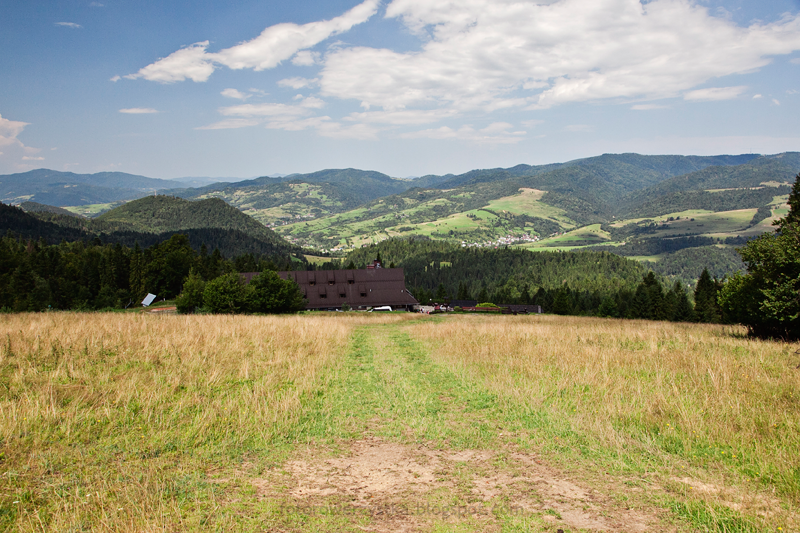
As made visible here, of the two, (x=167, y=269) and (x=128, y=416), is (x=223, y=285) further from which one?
(x=167, y=269)

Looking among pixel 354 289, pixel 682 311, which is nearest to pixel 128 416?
pixel 354 289

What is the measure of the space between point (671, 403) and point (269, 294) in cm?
4050

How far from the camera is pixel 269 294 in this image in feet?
145

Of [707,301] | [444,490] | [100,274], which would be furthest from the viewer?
[100,274]

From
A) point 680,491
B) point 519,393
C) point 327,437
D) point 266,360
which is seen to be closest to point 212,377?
point 266,360

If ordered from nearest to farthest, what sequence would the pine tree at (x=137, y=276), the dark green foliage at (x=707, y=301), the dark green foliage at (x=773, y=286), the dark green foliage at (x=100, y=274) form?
the dark green foliage at (x=773, y=286) → the dark green foliage at (x=707, y=301) → the dark green foliage at (x=100, y=274) → the pine tree at (x=137, y=276)

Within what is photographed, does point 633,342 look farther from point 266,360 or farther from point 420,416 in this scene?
point 266,360

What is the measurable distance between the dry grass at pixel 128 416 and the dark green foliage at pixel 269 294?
27769 mm

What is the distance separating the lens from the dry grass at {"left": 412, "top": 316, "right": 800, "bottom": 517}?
5.81 meters

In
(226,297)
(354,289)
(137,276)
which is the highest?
(226,297)

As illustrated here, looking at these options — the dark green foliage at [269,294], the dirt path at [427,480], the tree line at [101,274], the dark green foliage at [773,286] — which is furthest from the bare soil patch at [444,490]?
the tree line at [101,274]

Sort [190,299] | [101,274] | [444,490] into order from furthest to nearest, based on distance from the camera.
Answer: [101,274] → [190,299] → [444,490]

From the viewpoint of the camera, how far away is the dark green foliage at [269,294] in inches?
1657

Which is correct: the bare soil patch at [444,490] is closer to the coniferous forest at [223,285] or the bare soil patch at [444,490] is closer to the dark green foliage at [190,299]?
the coniferous forest at [223,285]
